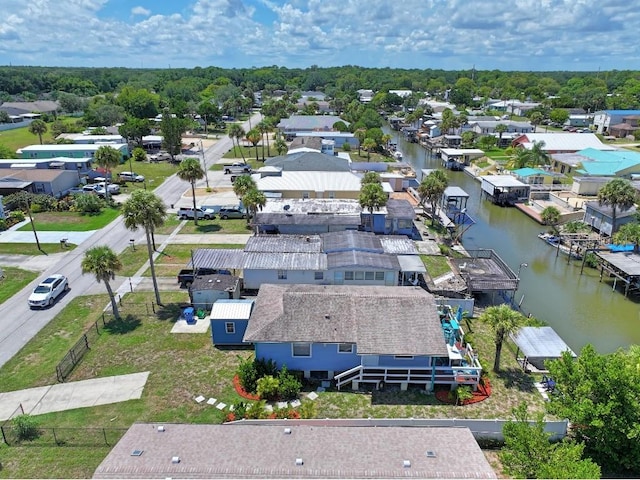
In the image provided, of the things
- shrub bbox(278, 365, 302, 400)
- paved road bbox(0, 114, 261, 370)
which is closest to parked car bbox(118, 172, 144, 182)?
paved road bbox(0, 114, 261, 370)

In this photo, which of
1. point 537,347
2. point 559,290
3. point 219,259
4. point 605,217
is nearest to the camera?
point 537,347

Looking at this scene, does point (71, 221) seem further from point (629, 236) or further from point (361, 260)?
point (629, 236)

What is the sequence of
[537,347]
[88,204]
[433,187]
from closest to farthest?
[537,347] < [433,187] < [88,204]

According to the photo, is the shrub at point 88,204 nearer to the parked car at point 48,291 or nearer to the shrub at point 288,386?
the parked car at point 48,291

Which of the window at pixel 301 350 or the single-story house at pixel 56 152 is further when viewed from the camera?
the single-story house at pixel 56 152

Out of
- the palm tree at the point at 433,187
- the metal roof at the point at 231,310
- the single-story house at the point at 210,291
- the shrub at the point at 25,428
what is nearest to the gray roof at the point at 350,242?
the single-story house at the point at 210,291

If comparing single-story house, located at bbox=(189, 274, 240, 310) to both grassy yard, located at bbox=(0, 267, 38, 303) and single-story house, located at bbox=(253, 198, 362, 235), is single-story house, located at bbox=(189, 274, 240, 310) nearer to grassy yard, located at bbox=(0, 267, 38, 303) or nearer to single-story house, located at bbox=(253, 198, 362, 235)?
single-story house, located at bbox=(253, 198, 362, 235)

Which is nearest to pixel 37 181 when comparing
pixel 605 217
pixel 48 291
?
pixel 48 291
